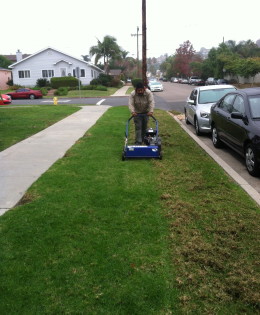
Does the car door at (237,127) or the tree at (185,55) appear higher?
the tree at (185,55)

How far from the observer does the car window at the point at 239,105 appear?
769 centimetres

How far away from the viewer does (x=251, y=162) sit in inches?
269

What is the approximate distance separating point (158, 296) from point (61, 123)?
1205cm

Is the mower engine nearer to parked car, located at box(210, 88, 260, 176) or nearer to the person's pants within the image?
the person's pants

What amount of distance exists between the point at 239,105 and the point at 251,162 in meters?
1.66

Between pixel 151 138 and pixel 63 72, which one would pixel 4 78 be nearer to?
pixel 63 72

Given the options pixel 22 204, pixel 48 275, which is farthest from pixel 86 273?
pixel 22 204

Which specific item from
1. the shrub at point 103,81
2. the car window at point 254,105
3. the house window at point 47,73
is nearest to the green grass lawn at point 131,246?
the car window at point 254,105

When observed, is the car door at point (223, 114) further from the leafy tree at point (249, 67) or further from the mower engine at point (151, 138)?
the leafy tree at point (249, 67)

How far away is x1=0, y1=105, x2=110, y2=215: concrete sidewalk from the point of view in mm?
5855

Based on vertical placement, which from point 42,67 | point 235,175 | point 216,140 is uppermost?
point 42,67

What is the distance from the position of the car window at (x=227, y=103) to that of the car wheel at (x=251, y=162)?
1.69 meters

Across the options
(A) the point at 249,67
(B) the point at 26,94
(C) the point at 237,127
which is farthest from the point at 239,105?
(A) the point at 249,67

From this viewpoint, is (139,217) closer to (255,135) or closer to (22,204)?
(22,204)
